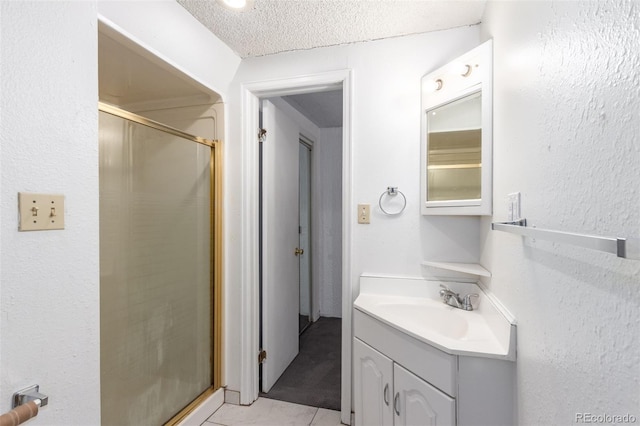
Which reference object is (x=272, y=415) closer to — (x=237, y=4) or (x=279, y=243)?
(x=279, y=243)

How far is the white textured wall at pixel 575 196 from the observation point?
1.65 ft

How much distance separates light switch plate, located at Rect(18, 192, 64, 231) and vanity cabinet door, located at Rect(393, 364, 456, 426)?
1.39 metres

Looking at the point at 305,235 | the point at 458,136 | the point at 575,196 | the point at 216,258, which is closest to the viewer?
the point at 575,196

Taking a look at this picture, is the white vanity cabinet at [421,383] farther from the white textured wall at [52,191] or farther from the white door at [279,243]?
the white textured wall at [52,191]

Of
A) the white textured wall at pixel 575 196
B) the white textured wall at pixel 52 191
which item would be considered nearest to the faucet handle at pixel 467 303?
the white textured wall at pixel 575 196

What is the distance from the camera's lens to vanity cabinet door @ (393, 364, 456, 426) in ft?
3.57

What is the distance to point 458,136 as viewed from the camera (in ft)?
5.21

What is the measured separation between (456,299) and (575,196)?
40.7 inches

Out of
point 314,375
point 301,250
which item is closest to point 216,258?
point 301,250

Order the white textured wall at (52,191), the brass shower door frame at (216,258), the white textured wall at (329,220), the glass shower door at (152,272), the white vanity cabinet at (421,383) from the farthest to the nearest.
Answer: the white textured wall at (329,220) < the brass shower door frame at (216,258) < the glass shower door at (152,272) < the white vanity cabinet at (421,383) < the white textured wall at (52,191)

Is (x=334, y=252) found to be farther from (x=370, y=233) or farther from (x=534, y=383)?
(x=534, y=383)

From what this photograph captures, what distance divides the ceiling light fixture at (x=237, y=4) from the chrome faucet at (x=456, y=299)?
177cm

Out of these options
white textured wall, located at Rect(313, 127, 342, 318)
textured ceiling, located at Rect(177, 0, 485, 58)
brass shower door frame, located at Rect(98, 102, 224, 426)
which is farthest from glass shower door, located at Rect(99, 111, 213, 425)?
white textured wall, located at Rect(313, 127, 342, 318)

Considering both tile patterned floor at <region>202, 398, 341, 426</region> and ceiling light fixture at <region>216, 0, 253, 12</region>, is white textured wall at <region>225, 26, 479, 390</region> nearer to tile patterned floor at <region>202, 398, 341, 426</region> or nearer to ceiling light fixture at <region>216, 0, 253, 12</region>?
ceiling light fixture at <region>216, 0, 253, 12</region>
